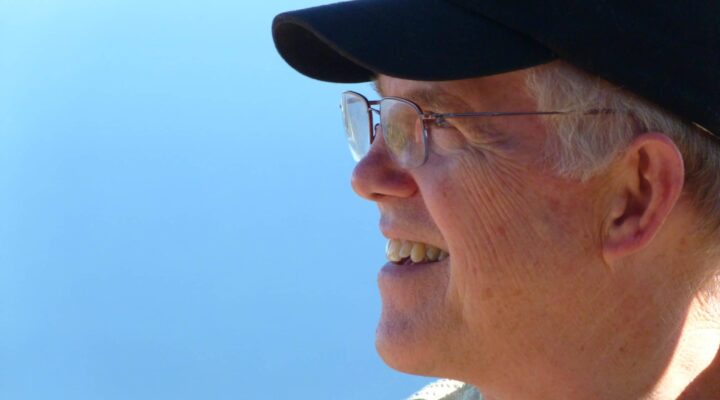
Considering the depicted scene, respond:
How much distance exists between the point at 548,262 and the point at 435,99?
27cm

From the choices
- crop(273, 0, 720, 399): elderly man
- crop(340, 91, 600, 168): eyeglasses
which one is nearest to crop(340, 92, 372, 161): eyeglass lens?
crop(340, 91, 600, 168): eyeglasses

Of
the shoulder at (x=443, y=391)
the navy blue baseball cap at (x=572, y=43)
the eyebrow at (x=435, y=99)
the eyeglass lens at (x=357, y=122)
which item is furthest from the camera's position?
the shoulder at (x=443, y=391)

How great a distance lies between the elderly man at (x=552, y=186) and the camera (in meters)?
1.22

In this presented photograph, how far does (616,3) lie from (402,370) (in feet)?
1.93

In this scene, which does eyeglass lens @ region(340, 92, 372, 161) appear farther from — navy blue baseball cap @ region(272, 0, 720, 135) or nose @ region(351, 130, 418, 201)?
navy blue baseball cap @ region(272, 0, 720, 135)

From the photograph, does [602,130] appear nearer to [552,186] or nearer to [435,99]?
[552,186]

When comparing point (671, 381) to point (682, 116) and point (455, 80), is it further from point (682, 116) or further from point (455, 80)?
point (455, 80)

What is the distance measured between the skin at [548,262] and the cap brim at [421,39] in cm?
7

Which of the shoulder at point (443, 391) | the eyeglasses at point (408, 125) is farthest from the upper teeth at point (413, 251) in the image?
the shoulder at point (443, 391)

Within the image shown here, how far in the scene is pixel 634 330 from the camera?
4.36 feet

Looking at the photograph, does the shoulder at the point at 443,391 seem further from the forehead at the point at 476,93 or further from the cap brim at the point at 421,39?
the cap brim at the point at 421,39

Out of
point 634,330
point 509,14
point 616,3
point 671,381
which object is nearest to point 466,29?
point 509,14

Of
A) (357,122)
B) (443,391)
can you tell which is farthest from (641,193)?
(443,391)

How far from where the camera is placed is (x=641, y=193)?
1.29m
